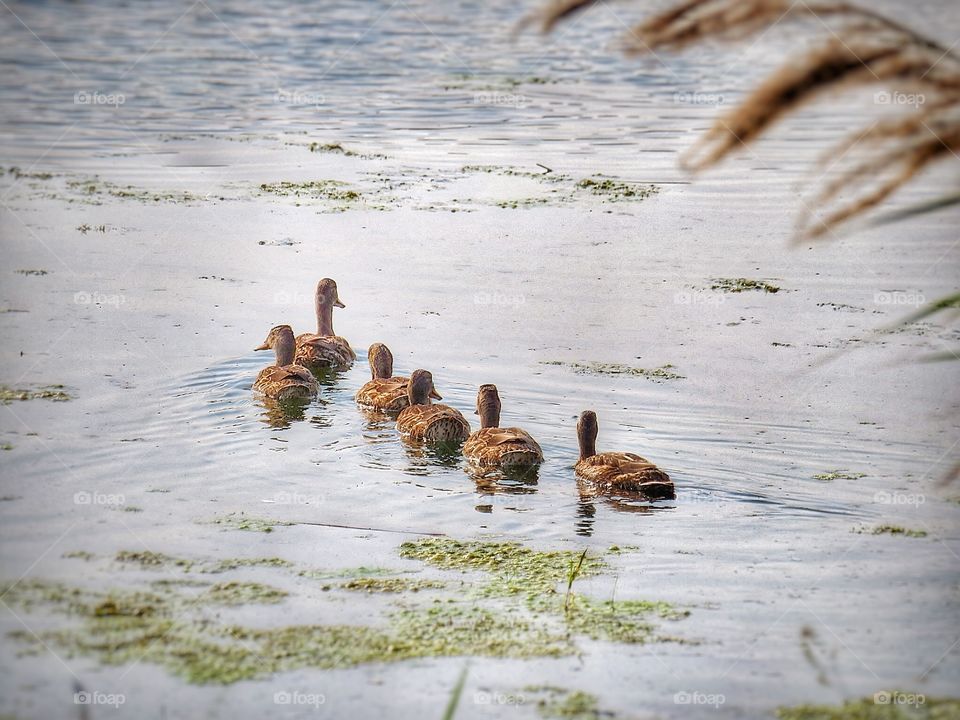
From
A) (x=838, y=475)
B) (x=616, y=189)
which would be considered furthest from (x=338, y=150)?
(x=838, y=475)

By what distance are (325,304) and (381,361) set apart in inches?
53.9

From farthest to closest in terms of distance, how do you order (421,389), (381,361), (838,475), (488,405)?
1. (381,361)
2. (421,389)
3. (488,405)
4. (838,475)

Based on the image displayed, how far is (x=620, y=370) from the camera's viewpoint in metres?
10.3

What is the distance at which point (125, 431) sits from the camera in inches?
340

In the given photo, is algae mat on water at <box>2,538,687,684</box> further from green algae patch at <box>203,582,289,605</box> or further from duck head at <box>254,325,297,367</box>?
duck head at <box>254,325,297,367</box>

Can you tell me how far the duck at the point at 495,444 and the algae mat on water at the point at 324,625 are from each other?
1833mm

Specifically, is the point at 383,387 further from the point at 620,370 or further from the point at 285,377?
the point at 620,370

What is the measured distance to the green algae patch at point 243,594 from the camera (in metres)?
5.93

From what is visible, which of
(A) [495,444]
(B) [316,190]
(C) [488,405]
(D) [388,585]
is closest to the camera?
(D) [388,585]

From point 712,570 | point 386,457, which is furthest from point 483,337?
point 712,570

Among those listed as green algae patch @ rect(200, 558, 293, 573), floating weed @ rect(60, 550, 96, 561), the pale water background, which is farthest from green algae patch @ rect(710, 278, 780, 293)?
floating weed @ rect(60, 550, 96, 561)

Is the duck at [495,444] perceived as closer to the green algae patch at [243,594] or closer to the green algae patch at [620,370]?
the green algae patch at [620,370]

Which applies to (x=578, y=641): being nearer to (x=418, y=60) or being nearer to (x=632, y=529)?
(x=632, y=529)

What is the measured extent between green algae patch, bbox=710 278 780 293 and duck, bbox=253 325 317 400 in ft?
14.3
